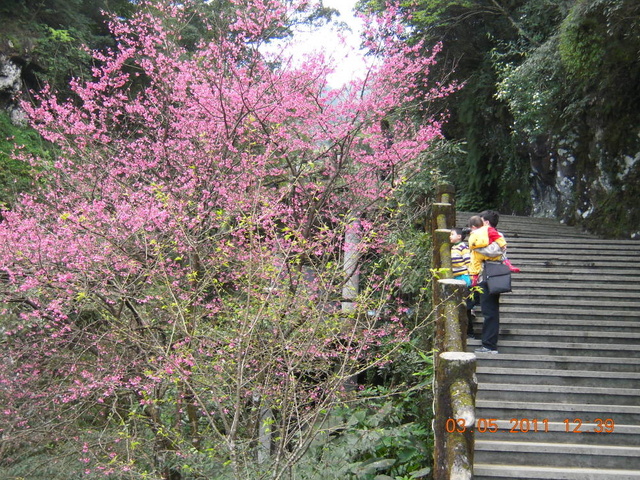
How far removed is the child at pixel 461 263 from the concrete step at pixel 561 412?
150 centimetres

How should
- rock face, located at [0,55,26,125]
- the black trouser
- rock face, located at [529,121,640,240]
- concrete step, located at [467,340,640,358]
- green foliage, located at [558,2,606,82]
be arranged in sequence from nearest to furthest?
the black trouser, concrete step, located at [467,340,640,358], green foliage, located at [558,2,606,82], rock face, located at [529,121,640,240], rock face, located at [0,55,26,125]

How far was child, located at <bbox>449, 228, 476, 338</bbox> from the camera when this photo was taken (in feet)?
22.5

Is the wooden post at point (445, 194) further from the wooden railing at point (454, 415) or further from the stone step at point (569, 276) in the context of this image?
the wooden railing at point (454, 415)

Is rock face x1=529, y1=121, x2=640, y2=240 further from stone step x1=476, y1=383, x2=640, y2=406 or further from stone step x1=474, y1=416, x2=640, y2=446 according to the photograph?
stone step x1=474, y1=416, x2=640, y2=446

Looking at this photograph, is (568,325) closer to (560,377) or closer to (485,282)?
(560,377)

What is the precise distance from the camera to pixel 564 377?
6.15 metres

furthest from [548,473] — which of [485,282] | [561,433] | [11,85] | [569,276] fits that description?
[11,85]

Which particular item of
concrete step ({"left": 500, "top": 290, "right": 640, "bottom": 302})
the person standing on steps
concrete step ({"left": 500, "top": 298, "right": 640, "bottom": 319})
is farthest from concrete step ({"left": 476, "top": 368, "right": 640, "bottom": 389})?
concrete step ({"left": 500, "top": 290, "right": 640, "bottom": 302})

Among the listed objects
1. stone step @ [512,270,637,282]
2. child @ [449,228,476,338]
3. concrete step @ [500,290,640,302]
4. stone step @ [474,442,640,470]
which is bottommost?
stone step @ [474,442,640,470]

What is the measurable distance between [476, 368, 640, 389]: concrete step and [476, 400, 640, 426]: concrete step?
0.48 m

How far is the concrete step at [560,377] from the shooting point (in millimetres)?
6098

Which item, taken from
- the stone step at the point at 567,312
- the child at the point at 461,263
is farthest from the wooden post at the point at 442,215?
the stone step at the point at 567,312

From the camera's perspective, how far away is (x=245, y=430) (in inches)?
249

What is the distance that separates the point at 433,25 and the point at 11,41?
12.4 meters
